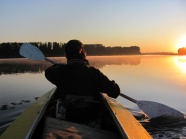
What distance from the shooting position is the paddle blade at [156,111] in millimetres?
5938

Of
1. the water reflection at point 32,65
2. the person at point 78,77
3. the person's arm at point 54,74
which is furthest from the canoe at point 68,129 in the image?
the water reflection at point 32,65

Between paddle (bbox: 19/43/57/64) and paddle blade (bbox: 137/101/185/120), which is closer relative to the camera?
paddle blade (bbox: 137/101/185/120)

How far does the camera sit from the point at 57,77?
4.00m

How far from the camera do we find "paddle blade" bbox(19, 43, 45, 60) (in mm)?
6685

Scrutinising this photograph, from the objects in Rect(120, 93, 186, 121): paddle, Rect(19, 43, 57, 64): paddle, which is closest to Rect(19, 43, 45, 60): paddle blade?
Rect(19, 43, 57, 64): paddle

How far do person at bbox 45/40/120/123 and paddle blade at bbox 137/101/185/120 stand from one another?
2.03 meters

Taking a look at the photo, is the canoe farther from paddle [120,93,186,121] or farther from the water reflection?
the water reflection

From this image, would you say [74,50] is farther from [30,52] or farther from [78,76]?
[30,52]

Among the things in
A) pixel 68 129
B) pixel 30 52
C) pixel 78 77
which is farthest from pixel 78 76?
pixel 30 52

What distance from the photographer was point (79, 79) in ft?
12.7

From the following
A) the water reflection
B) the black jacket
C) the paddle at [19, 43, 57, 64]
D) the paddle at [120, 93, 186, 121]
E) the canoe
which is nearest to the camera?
the canoe

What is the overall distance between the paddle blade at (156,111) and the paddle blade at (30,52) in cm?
255

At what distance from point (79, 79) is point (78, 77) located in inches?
1.2

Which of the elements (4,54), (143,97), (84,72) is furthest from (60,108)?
(4,54)
